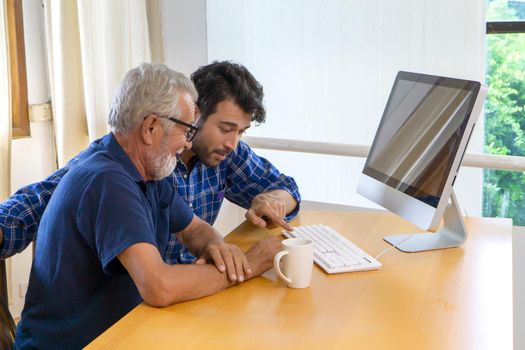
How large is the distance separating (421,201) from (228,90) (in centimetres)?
66

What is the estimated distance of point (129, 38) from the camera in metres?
3.12

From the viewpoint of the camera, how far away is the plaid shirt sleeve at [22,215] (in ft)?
5.38

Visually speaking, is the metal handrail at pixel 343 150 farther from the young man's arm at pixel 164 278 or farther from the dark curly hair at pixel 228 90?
the young man's arm at pixel 164 278

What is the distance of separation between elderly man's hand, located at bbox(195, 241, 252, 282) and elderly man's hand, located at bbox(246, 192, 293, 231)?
35cm

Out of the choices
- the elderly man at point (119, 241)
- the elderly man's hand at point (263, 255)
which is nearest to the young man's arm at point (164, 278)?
the elderly man at point (119, 241)

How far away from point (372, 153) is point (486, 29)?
1287 mm

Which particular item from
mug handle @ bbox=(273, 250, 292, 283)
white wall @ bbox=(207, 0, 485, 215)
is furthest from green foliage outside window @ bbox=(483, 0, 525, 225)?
mug handle @ bbox=(273, 250, 292, 283)

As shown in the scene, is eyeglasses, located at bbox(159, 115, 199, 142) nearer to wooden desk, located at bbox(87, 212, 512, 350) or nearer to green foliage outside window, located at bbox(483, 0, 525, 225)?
wooden desk, located at bbox(87, 212, 512, 350)

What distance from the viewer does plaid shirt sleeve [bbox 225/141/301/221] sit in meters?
2.20

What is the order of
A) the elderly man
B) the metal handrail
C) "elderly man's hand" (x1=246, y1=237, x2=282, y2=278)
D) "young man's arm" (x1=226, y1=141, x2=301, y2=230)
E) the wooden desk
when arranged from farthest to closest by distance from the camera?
the metal handrail
"young man's arm" (x1=226, y1=141, x2=301, y2=230)
"elderly man's hand" (x1=246, y1=237, x2=282, y2=278)
the elderly man
the wooden desk

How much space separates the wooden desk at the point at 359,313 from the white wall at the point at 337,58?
4.53ft

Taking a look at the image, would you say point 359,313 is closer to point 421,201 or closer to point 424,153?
point 421,201

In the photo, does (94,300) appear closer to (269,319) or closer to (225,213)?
(269,319)

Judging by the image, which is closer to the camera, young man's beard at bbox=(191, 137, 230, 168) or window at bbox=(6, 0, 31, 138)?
young man's beard at bbox=(191, 137, 230, 168)
